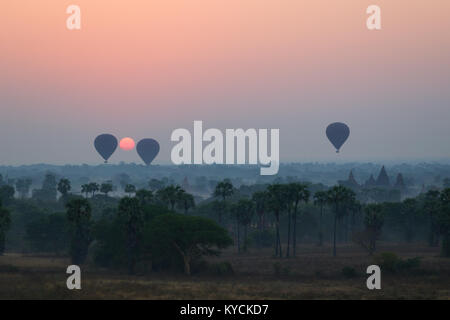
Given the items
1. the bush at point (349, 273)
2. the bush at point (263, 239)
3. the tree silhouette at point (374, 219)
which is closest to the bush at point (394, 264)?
the bush at point (349, 273)

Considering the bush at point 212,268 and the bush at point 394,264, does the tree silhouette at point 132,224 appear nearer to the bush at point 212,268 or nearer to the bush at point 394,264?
the bush at point 212,268

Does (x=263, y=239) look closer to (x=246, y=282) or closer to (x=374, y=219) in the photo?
(x=374, y=219)

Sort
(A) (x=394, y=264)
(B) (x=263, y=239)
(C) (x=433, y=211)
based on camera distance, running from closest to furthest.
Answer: (A) (x=394, y=264) < (C) (x=433, y=211) < (B) (x=263, y=239)

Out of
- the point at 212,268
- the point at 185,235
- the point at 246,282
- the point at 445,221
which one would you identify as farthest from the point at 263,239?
the point at 246,282

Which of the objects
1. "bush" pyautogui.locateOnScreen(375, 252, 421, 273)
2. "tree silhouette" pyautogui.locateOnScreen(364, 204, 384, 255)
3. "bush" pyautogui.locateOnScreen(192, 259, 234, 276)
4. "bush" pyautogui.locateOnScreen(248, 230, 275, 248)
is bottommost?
"bush" pyautogui.locateOnScreen(248, 230, 275, 248)

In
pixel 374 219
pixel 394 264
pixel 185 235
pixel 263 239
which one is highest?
pixel 185 235

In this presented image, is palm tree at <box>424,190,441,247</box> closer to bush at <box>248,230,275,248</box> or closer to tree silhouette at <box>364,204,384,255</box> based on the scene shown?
tree silhouette at <box>364,204,384,255</box>

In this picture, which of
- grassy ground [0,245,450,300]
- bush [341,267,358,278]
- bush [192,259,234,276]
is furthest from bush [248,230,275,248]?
bush [341,267,358,278]
